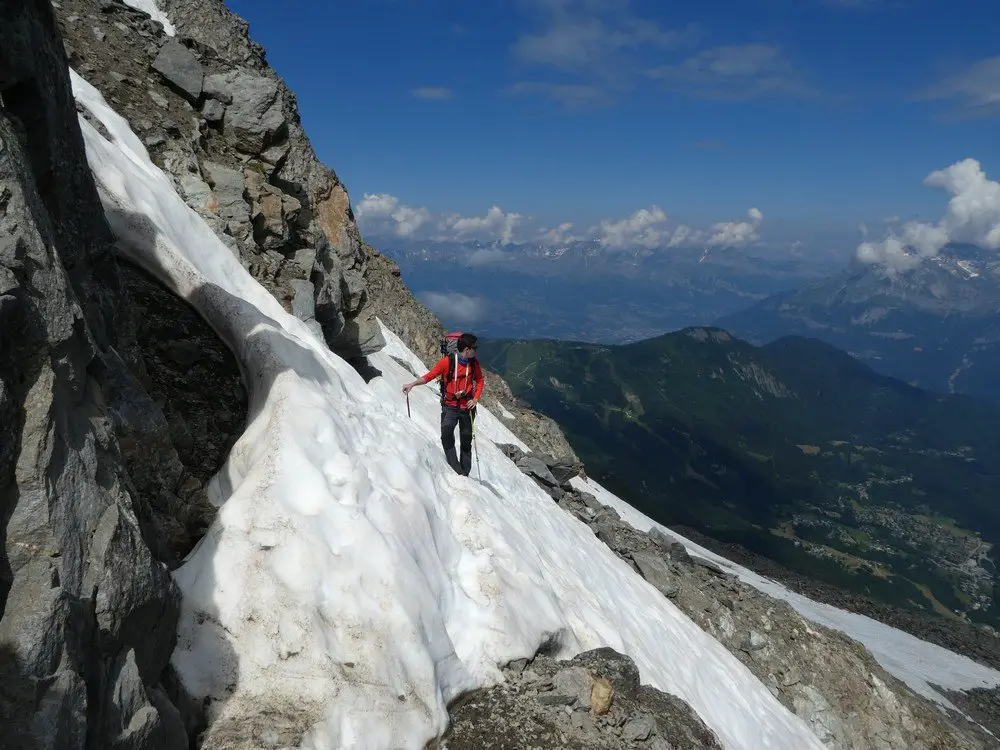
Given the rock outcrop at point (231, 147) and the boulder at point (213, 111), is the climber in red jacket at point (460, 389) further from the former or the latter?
the boulder at point (213, 111)

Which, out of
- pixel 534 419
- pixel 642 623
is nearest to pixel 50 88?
pixel 642 623

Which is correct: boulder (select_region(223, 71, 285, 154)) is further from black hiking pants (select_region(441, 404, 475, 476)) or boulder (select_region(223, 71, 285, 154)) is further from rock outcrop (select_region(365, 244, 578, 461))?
rock outcrop (select_region(365, 244, 578, 461))

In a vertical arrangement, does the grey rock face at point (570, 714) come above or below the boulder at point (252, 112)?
below

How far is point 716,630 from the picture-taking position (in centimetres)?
2345

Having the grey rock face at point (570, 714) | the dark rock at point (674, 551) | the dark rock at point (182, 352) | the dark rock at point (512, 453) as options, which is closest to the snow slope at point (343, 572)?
the grey rock face at point (570, 714)

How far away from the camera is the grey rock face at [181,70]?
23.6 m

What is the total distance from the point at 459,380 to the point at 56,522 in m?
10.1

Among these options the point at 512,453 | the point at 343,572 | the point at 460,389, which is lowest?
the point at 512,453

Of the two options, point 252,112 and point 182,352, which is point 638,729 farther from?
point 252,112

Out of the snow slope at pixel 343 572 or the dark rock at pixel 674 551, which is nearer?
the snow slope at pixel 343 572

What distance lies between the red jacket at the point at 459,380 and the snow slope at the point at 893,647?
32.0 metres

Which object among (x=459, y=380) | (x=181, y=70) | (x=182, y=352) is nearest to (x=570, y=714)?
(x=459, y=380)

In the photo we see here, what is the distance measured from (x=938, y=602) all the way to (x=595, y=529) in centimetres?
20032

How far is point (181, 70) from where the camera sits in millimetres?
24016
